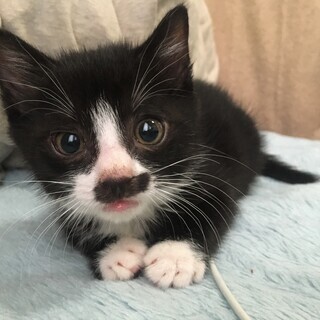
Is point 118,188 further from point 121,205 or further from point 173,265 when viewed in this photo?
point 173,265

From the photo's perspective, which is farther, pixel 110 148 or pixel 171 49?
pixel 171 49

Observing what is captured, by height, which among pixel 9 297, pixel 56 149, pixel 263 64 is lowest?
pixel 263 64

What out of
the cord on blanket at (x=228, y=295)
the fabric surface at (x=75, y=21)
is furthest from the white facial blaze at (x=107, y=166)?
the fabric surface at (x=75, y=21)

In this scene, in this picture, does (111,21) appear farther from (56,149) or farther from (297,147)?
(297,147)

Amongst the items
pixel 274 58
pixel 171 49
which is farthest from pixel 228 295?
pixel 274 58

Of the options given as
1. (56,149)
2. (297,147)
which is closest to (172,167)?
(56,149)

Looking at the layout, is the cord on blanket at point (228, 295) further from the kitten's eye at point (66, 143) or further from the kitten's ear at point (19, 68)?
the kitten's ear at point (19, 68)

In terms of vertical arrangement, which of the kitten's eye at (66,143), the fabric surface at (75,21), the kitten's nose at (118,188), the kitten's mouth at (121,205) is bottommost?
the kitten's mouth at (121,205)
